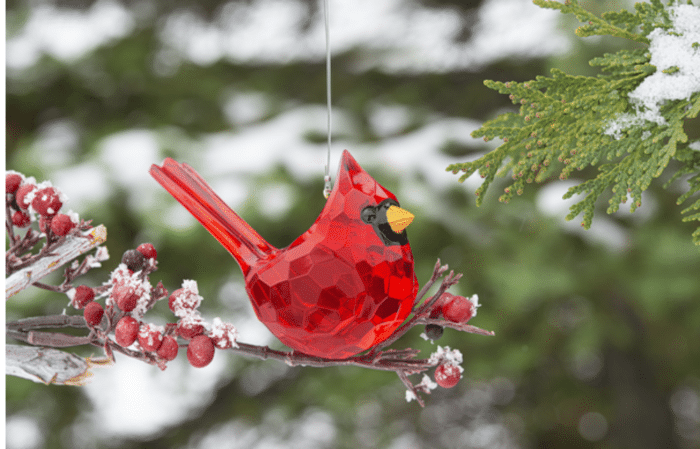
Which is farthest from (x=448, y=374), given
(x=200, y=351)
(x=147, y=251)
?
(x=147, y=251)

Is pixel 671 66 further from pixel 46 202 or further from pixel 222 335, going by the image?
pixel 46 202

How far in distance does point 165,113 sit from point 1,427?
1199 millimetres

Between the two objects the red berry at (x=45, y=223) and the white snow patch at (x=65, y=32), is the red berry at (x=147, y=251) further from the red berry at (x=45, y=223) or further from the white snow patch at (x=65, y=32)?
the white snow patch at (x=65, y=32)

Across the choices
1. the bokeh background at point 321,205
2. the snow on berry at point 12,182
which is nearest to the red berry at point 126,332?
the snow on berry at point 12,182

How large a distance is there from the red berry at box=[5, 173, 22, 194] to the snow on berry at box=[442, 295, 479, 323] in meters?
0.53

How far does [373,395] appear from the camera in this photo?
1.51 meters

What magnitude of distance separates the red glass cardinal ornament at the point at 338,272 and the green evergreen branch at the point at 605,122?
0.14m

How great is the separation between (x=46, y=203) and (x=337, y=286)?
34 centimetres

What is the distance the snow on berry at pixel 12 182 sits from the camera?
0.53 meters

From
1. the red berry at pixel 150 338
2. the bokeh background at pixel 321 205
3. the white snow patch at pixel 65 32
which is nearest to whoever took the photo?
the red berry at pixel 150 338

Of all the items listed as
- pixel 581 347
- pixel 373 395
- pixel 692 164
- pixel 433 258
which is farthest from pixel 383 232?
pixel 373 395

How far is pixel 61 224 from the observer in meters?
0.49

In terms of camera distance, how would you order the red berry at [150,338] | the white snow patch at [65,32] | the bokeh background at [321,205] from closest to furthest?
the red berry at [150,338]
the bokeh background at [321,205]
the white snow patch at [65,32]

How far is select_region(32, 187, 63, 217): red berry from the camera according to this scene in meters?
0.50
